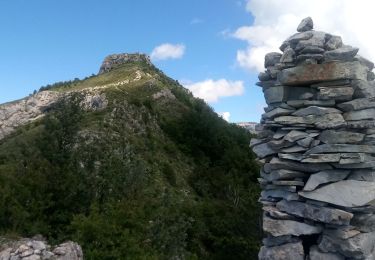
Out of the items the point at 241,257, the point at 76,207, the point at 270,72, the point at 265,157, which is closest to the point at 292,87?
the point at 270,72

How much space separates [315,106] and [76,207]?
15.1 m

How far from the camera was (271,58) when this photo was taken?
526 inches

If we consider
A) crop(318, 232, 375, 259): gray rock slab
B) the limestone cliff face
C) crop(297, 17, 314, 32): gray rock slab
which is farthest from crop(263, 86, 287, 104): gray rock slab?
the limestone cliff face

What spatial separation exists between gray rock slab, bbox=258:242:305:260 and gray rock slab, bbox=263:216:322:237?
1.16 ft

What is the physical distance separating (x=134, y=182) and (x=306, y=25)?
60.3ft

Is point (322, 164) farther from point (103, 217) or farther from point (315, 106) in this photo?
point (103, 217)

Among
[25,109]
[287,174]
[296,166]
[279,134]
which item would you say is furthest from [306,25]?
[25,109]

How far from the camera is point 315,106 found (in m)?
12.1

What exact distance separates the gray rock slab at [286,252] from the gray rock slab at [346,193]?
1.44 m

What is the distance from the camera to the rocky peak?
81238mm

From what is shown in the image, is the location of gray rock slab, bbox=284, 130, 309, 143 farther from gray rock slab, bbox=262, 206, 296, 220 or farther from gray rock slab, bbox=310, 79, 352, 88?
gray rock slab, bbox=262, 206, 296, 220

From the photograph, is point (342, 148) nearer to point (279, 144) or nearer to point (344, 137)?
point (344, 137)

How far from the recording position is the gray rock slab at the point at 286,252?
11.9m

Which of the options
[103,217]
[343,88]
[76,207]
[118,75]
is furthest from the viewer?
[118,75]
